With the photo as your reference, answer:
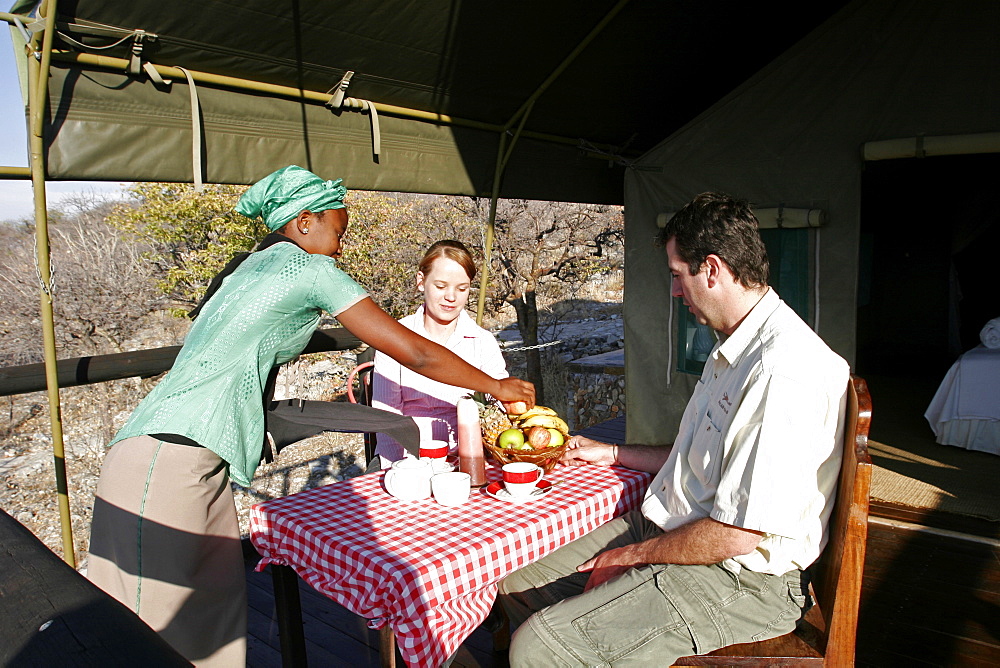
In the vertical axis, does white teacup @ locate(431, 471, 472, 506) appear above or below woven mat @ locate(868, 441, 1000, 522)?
above

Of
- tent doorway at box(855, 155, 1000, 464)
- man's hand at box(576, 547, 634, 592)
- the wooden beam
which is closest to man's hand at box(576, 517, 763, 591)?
man's hand at box(576, 547, 634, 592)

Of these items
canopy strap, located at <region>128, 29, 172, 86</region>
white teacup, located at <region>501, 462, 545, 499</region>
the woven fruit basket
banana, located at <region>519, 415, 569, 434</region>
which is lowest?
white teacup, located at <region>501, 462, 545, 499</region>

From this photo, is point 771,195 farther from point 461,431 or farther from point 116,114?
point 116,114

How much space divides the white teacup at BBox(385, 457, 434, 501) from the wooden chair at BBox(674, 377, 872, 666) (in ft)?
2.62

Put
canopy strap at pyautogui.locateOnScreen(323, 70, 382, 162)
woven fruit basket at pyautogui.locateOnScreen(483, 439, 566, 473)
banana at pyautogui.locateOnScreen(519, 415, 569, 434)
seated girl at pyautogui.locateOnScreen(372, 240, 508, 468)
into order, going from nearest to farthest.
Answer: woven fruit basket at pyautogui.locateOnScreen(483, 439, 566, 473) < banana at pyautogui.locateOnScreen(519, 415, 569, 434) < seated girl at pyautogui.locateOnScreen(372, 240, 508, 468) < canopy strap at pyautogui.locateOnScreen(323, 70, 382, 162)

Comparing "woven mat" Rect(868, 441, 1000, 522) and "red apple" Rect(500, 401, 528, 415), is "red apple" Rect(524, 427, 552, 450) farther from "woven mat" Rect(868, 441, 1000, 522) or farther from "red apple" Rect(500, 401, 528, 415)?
"woven mat" Rect(868, 441, 1000, 522)

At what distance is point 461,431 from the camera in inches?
81.0

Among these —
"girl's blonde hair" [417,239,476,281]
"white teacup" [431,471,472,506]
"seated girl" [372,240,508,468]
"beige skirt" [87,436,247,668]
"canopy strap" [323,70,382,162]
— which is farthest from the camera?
"canopy strap" [323,70,382,162]

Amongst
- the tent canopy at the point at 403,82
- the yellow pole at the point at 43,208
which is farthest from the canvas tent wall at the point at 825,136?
the yellow pole at the point at 43,208


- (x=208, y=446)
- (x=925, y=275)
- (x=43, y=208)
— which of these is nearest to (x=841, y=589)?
(x=208, y=446)

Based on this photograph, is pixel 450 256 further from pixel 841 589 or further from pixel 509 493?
pixel 841 589

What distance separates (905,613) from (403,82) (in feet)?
10.1

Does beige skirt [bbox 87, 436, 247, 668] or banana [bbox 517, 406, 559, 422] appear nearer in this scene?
beige skirt [bbox 87, 436, 247, 668]

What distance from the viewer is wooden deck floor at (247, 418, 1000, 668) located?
237 centimetres
